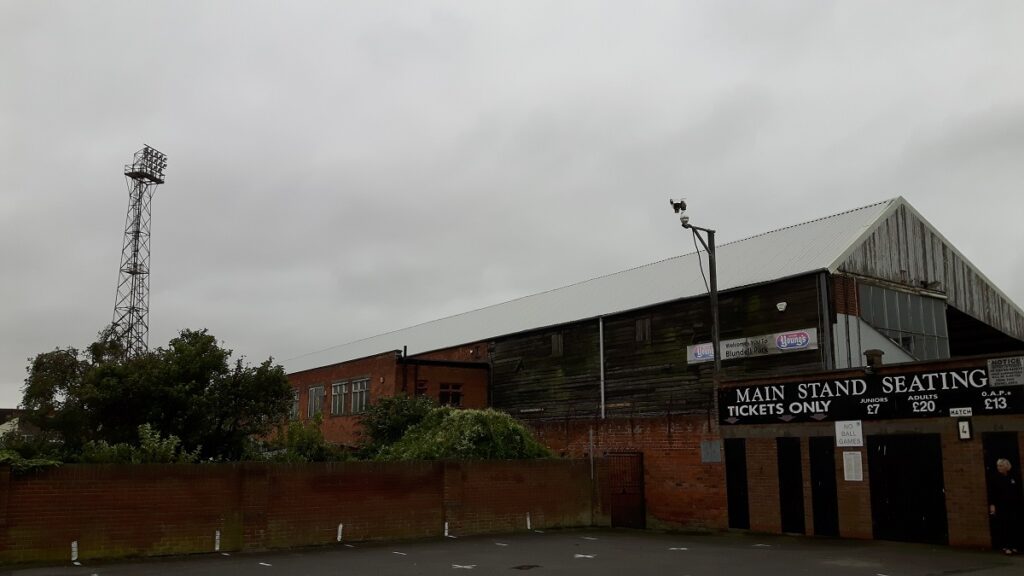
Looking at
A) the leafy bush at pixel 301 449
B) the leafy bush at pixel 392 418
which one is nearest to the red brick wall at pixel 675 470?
the leafy bush at pixel 392 418

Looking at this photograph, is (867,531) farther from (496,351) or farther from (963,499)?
(496,351)

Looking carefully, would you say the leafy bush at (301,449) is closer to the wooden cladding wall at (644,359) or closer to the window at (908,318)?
the wooden cladding wall at (644,359)

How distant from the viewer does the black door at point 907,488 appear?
60.1ft

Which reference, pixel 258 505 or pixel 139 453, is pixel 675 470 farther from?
pixel 139 453

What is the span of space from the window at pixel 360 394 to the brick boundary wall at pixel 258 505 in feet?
56.8

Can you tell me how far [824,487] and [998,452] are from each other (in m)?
4.27

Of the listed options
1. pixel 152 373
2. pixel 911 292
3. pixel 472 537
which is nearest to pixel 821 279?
pixel 911 292

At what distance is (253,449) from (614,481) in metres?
11.0

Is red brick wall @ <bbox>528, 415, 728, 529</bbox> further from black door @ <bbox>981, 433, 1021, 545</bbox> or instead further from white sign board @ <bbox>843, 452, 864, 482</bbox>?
black door @ <bbox>981, 433, 1021, 545</bbox>

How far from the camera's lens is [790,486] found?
21.1 metres

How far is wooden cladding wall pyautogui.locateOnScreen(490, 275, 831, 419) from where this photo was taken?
25719 millimetres

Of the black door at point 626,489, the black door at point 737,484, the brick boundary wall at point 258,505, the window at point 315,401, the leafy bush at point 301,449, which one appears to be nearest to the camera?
the brick boundary wall at point 258,505

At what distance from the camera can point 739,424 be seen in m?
22.5

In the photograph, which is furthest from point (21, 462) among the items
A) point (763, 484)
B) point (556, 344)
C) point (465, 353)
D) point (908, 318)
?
point (465, 353)
